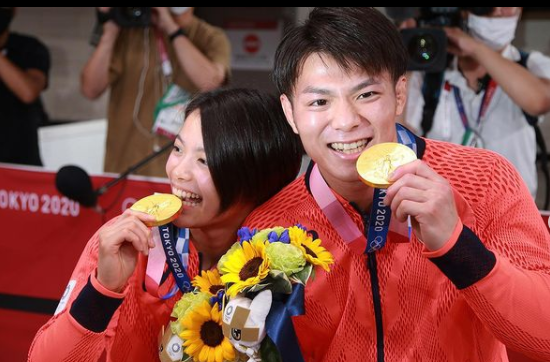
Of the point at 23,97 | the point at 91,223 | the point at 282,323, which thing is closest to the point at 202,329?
the point at 282,323

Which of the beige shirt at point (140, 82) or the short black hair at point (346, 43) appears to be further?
the beige shirt at point (140, 82)

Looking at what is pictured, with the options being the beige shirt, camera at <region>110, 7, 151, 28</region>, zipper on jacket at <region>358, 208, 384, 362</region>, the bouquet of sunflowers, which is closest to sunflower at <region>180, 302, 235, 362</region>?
the bouquet of sunflowers

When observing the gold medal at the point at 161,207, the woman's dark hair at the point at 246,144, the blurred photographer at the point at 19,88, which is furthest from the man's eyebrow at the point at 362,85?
the blurred photographer at the point at 19,88

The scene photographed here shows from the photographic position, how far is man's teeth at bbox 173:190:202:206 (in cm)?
227

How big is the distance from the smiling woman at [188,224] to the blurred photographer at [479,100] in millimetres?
1380

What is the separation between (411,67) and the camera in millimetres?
3572

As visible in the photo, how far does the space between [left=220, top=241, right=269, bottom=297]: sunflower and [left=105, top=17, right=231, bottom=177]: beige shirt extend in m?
2.34

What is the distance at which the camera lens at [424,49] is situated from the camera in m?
3.54

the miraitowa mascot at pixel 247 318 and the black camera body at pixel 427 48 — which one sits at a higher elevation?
the miraitowa mascot at pixel 247 318

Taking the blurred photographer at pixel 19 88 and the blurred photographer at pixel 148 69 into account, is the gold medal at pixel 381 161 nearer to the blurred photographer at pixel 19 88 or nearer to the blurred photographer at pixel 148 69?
the blurred photographer at pixel 148 69

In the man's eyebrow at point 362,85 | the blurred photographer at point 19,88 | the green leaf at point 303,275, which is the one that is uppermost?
the man's eyebrow at point 362,85

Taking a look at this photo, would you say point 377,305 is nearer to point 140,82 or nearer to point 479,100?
point 479,100

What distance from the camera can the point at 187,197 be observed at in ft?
7.45

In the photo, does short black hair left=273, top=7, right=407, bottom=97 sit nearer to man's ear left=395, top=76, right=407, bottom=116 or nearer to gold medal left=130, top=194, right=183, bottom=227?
man's ear left=395, top=76, right=407, bottom=116
